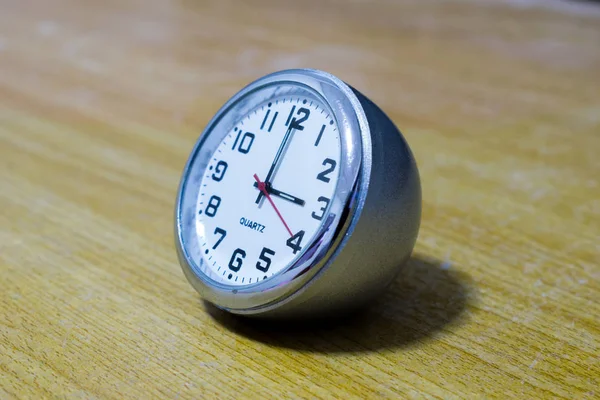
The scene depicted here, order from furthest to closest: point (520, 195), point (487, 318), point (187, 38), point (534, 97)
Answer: point (187, 38), point (534, 97), point (520, 195), point (487, 318)

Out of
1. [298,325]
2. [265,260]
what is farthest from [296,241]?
[298,325]

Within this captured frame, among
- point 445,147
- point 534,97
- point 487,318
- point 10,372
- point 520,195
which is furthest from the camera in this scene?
point 534,97

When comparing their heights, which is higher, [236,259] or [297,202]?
[297,202]

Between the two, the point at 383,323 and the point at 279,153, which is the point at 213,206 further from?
the point at 383,323

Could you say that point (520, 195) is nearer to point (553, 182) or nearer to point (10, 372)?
point (553, 182)

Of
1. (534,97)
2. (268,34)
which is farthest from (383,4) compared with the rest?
(534,97)

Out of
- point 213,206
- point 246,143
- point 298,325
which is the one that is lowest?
point 298,325

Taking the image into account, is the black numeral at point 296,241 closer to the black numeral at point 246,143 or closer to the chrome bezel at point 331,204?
the chrome bezel at point 331,204

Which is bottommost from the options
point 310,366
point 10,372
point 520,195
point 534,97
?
point 10,372
